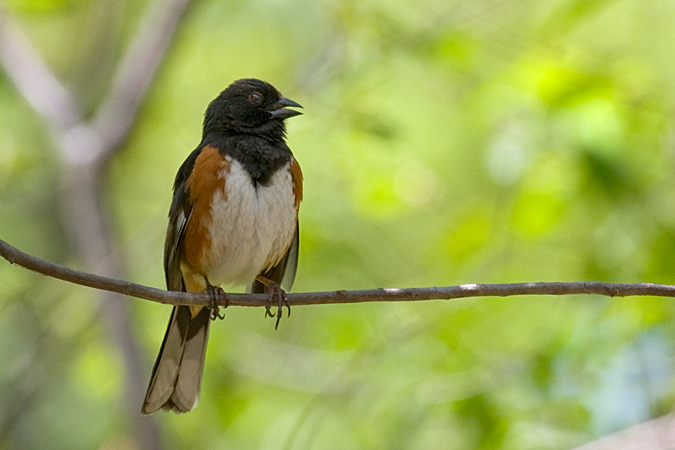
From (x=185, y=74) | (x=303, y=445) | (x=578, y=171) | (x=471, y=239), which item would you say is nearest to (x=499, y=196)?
(x=471, y=239)

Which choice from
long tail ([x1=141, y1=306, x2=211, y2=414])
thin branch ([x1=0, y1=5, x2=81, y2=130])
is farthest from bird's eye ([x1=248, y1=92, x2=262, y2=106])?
thin branch ([x1=0, y1=5, x2=81, y2=130])

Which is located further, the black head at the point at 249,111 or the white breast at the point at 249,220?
the black head at the point at 249,111

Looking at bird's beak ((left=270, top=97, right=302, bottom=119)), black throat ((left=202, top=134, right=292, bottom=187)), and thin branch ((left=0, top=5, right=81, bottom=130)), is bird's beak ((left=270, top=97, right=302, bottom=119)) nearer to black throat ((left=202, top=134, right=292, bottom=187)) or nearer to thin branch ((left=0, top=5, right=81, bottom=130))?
black throat ((left=202, top=134, right=292, bottom=187))

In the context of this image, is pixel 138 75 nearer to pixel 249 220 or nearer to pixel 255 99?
pixel 255 99

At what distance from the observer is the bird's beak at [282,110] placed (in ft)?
13.3

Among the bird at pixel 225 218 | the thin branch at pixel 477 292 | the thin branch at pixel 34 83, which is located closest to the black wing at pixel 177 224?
the bird at pixel 225 218

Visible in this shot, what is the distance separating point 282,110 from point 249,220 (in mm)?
747

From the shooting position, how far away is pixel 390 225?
7.42 meters

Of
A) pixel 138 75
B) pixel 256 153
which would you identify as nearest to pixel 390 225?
pixel 138 75

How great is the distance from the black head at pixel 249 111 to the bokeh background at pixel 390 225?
794mm

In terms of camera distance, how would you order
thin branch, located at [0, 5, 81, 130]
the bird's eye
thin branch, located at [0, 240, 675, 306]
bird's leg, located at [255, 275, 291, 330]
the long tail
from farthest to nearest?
thin branch, located at [0, 5, 81, 130]
the bird's eye
the long tail
bird's leg, located at [255, 275, 291, 330]
thin branch, located at [0, 240, 675, 306]

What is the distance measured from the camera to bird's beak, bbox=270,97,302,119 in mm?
4043

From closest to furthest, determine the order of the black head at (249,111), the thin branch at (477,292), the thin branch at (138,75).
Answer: the thin branch at (477,292) < the black head at (249,111) < the thin branch at (138,75)

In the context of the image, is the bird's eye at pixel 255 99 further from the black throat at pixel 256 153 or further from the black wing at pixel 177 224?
the black wing at pixel 177 224
